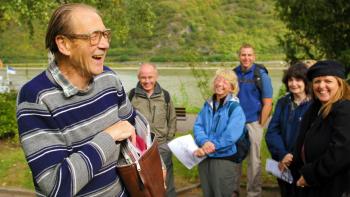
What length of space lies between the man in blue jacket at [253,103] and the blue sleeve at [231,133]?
3.12 feet

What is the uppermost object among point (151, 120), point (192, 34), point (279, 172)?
point (151, 120)

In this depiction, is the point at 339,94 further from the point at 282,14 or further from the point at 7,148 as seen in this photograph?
the point at 282,14

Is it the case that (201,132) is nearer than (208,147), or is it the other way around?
(208,147)

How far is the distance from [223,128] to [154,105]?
0.86 metres

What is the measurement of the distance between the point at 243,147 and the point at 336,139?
1531mm

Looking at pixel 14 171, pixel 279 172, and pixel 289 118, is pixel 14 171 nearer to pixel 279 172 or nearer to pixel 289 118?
pixel 279 172

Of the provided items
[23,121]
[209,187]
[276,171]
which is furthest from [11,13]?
[23,121]

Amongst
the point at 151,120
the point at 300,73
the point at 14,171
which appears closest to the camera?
the point at 300,73

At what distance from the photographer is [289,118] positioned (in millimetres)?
4195

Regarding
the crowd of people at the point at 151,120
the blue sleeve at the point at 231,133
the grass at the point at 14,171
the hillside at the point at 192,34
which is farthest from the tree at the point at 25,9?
the hillside at the point at 192,34

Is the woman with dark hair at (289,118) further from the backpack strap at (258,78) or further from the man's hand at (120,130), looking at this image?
the man's hand at (120,130)

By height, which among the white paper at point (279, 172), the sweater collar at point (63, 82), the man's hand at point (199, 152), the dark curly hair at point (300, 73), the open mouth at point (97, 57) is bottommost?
the white paper at point (279, 172)

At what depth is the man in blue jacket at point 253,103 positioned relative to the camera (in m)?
5.24

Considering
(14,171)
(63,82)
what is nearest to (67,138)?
(63,82)
